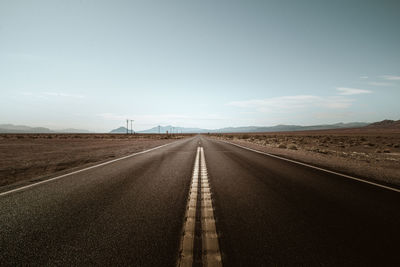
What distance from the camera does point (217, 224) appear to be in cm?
258

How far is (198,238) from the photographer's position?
220 cm

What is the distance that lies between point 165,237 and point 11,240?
68.2 inches

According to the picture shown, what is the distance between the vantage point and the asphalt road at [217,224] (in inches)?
75.9

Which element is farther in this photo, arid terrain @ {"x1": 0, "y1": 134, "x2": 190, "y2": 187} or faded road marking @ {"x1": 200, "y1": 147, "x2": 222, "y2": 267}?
arid terrain @ {"x1": 0, "y1": 134, "x2": 190, "y2": 187}

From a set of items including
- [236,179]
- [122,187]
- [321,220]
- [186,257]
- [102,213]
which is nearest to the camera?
[186,257]

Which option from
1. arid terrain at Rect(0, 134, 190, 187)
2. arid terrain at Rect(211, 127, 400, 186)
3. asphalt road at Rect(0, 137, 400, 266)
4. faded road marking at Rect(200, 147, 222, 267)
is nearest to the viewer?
faded road marking at Rect(200, 147, 222, 267)

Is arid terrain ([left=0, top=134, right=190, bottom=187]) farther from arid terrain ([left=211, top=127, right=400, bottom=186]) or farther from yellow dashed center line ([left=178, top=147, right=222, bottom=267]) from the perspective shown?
arid terrain ([left=211, top=127, right=400, bottom=186])

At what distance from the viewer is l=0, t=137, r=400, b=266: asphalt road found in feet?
6.33

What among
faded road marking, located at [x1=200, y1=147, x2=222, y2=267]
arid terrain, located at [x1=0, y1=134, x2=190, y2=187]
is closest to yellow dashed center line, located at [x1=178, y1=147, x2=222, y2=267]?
faded road marking, located at [x1=200, y1=147, x2=222, y2=267]

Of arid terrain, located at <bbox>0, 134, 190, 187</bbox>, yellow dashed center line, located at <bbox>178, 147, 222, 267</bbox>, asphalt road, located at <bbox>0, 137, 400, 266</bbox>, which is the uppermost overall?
yellow dashed center line, located at <bbox>178, 147, 222, 267</bbox>

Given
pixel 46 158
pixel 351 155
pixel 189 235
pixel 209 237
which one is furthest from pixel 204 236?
pixel 351 155

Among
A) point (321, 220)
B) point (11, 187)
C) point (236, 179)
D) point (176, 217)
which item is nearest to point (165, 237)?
point (176, 217)

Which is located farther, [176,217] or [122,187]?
[122,187]

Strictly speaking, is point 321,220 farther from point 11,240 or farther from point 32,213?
point 32,213
